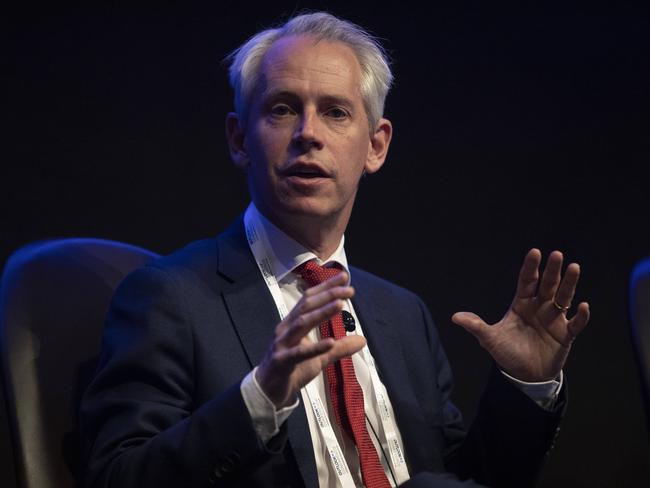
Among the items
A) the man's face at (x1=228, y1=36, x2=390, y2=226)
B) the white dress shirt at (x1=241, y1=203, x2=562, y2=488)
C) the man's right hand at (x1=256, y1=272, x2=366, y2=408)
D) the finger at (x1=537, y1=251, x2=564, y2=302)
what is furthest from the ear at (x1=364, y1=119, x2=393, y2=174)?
the man's right hand at (x1=256, y1=272, x2=366, y2=408)

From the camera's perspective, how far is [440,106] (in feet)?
8.99

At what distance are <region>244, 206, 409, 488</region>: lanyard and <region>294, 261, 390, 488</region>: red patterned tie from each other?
34 millimetres

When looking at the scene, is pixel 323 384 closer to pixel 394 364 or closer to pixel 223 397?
pixel 394 364

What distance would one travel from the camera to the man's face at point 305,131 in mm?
1911

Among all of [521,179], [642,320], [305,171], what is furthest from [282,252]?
[521,179]

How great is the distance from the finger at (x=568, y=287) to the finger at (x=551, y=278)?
0.5 inches

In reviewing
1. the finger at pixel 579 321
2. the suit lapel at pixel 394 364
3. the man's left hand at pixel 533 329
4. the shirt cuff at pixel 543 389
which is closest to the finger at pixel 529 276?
the man's left hand at pixel 533 329

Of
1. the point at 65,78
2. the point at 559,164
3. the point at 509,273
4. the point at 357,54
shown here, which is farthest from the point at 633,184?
the point at 65,78

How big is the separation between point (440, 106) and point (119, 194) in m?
1.06

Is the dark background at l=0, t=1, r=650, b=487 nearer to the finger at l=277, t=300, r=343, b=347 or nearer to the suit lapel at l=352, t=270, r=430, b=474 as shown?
the suit lapel at l=352, t=270, r=430, b=474

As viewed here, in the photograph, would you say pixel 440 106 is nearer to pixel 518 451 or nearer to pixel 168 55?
pixel 168 55

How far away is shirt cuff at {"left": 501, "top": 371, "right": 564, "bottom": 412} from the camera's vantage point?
1.86m

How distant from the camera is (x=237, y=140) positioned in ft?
6.89

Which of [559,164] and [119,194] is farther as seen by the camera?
[559,164]
